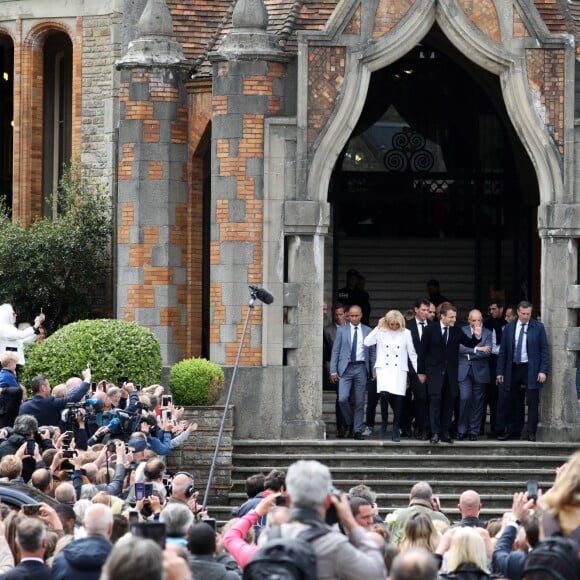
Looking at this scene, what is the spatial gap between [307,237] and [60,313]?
624 cm

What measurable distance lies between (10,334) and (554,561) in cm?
1438

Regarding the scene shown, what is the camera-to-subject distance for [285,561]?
905 centimetres

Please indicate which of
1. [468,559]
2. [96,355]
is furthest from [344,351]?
[468,559]

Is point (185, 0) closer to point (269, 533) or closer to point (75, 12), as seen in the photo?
point (75, 12)

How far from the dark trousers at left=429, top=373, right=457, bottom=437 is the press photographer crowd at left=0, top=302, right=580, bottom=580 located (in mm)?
4781

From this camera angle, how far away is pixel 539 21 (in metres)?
23.7

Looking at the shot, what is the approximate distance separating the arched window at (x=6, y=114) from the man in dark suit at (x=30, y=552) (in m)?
21.9

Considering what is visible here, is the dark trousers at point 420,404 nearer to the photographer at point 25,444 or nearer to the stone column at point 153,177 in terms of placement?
the stone column at point 153,177

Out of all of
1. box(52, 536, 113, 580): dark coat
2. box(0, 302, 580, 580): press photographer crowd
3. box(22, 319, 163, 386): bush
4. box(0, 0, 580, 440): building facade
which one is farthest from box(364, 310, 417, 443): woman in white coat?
box(52, 536, 113, 580): dark coat

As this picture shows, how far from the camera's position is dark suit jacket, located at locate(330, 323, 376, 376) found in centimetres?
2333

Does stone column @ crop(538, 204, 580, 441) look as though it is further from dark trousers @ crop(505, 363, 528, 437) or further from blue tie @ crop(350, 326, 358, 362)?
blue tie @ crop(350, 326, 358, 362)

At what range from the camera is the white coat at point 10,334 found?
23.0 m

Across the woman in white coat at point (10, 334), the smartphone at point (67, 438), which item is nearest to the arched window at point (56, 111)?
the woman in white coat at point (10, 334)

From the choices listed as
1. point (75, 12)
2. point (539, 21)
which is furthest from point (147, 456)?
point (75, 12)
